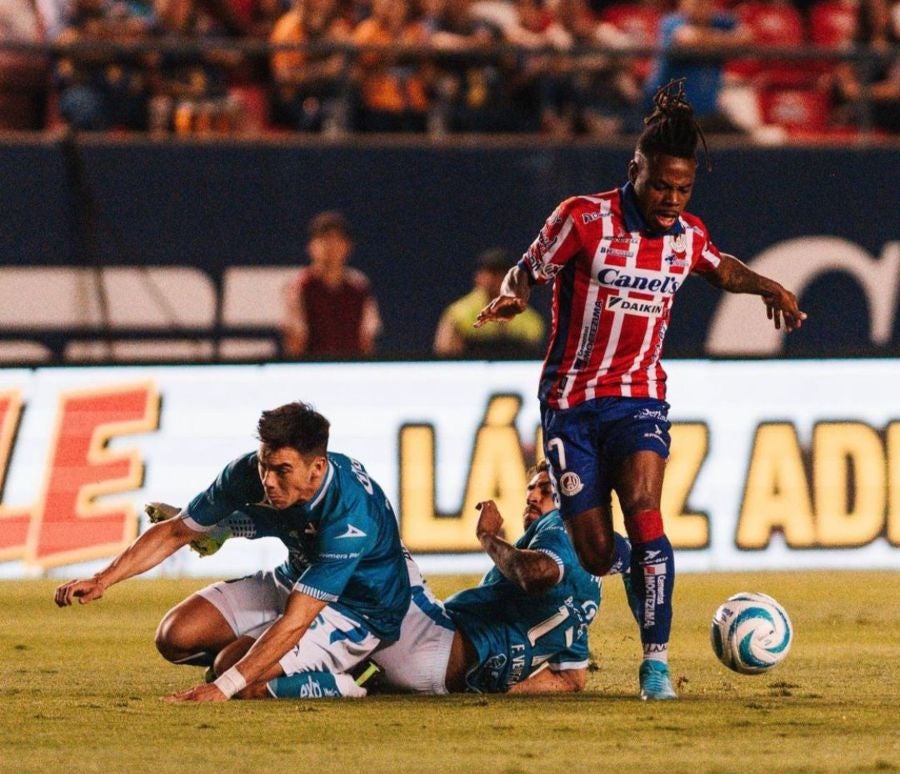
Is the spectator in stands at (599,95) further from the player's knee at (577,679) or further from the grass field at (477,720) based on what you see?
the player's knee at (577,679)

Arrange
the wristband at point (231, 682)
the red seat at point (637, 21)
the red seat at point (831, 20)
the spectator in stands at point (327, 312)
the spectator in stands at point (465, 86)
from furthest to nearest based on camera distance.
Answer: the red seat at point (831, 20), the red seat at point (637, 21), the spectator in stands at point (465, 86), the spectator in stands at point (327, 312), the wristband at point (231, 682)

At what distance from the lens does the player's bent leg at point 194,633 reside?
7.21 m

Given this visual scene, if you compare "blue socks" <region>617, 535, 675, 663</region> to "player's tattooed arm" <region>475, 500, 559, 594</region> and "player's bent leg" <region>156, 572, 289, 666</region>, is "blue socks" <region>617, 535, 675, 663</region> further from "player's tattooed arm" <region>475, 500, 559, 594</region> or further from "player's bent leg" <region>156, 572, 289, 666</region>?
"player's bent leg" <region>156, 572, 289, 666</region>

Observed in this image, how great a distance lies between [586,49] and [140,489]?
485 centimetres

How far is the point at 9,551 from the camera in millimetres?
11445

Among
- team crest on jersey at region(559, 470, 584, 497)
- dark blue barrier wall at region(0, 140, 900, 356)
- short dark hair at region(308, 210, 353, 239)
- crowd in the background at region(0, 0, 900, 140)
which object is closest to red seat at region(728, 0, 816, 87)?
crowd in the background at region(0, 0, 900, 140)

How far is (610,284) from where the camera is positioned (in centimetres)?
727

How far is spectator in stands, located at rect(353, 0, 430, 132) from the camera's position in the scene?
560 inches

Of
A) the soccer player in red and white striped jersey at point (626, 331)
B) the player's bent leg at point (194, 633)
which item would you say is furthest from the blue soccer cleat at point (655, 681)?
the player's bent leg at point (194, 633)

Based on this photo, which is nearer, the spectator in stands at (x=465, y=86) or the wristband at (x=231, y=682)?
the wristband at (x=231, y=682)

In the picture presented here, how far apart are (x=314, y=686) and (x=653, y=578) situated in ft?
4.45

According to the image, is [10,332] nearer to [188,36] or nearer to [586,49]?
[188,36]

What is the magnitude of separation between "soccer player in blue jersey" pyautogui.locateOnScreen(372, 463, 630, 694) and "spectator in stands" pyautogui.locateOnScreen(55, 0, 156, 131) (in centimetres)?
748

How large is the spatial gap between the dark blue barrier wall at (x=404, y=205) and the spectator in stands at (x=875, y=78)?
3.09ft
